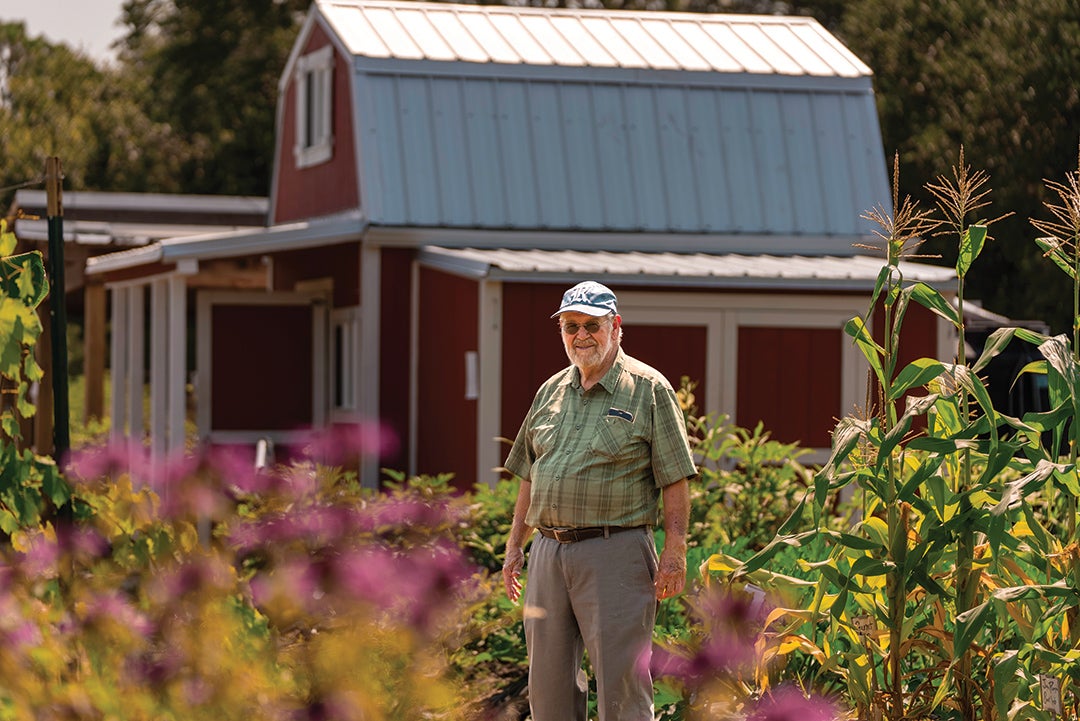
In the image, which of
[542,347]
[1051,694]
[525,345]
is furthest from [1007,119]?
[1051,694]

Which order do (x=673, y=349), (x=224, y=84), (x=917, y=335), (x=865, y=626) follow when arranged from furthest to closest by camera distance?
(x=224, y=84) → (x=917, y=335) → (x=673, y=349) → (x=865, y=626)

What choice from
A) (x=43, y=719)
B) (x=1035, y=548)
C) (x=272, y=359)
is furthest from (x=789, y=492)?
(x=272, y=359)

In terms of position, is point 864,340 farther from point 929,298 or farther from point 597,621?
point 597,621

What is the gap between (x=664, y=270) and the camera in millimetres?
13477

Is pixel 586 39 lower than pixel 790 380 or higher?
higher

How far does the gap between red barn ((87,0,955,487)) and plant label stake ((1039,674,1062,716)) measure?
849 cm

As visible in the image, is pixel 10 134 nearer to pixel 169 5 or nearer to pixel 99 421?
pixel 169 5

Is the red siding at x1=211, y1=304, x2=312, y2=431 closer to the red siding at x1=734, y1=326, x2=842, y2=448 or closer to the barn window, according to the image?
the barn window

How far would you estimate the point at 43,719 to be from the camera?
3.20 m

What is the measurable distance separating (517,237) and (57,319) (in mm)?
7582

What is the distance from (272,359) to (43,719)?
14817mm

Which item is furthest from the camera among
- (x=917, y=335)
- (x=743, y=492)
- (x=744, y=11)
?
(x=744, y=11)

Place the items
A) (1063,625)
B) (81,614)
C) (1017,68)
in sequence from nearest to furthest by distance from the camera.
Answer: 1. (81,614)
2. (1063,625)
3. (1017,68)

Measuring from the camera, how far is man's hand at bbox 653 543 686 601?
5.58 meters
